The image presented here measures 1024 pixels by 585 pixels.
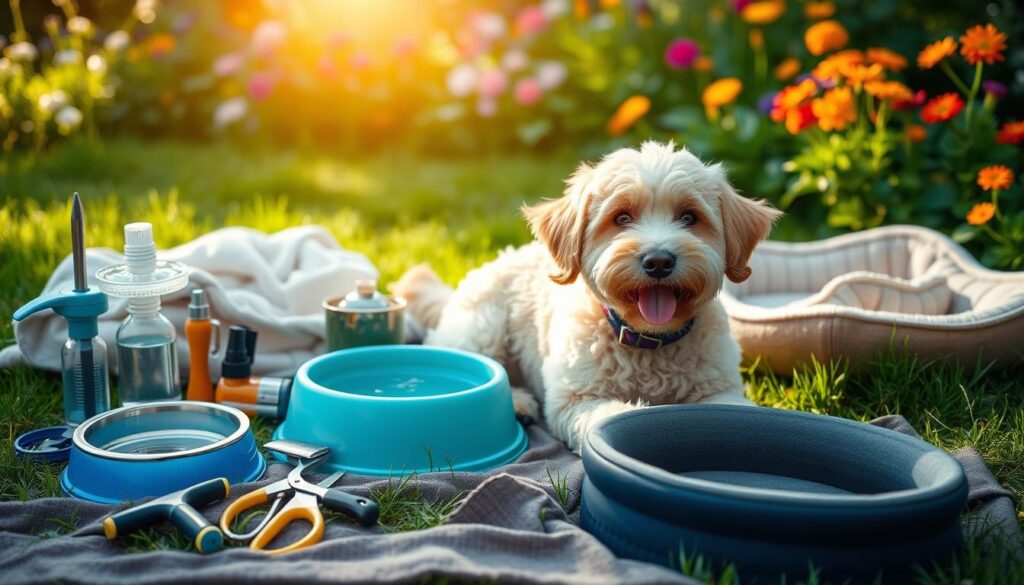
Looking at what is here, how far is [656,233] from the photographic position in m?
3.22

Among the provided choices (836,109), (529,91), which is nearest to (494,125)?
(529,91)

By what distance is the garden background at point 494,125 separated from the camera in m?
4.63

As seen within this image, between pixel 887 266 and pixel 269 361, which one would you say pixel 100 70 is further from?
pixel 887 266

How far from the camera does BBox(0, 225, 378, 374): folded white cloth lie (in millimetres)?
4004

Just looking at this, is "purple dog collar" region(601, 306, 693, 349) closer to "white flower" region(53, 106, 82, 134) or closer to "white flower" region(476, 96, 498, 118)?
"white flower" region(476, 96, 498, 118)

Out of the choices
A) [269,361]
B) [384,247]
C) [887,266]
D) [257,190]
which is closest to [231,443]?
[269,361]

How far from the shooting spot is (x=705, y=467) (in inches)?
126

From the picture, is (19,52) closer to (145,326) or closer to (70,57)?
(70,57)

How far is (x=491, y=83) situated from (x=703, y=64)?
1.89 meters

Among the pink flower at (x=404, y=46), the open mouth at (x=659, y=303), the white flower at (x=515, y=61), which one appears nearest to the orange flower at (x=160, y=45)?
the pink flower at (x=404, y=46)

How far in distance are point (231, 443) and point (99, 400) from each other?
75 cm

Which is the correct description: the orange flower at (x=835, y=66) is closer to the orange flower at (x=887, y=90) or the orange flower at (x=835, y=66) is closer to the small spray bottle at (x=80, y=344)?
the orange flower at (x=887, y=90)

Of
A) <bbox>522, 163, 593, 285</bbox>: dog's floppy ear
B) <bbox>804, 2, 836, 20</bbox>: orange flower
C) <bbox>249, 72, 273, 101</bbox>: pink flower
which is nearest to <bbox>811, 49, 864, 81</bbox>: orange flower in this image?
<bbox>804, 2, 836, 20</bbox>: orange flower

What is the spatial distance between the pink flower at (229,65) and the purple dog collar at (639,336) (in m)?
5.95
